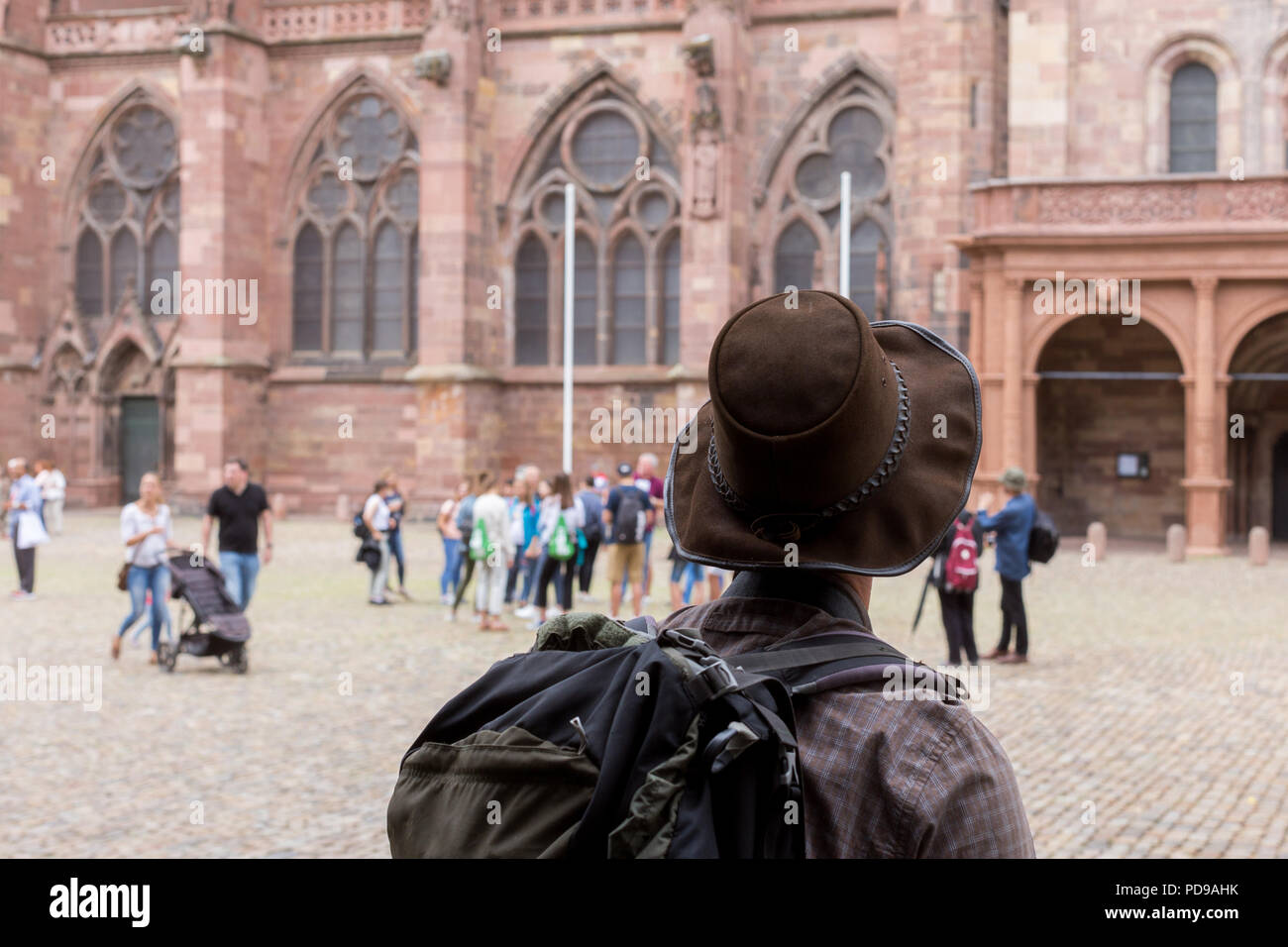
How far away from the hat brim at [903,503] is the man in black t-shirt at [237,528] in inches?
436

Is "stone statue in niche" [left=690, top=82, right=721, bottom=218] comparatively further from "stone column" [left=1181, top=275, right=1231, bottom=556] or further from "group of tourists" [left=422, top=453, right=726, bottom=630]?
"group of tourists" [left=422, top=453, right=726, bottom=630]

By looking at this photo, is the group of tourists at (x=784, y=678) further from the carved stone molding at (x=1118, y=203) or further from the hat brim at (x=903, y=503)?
the carved stone molding at (x=1118, y=203)

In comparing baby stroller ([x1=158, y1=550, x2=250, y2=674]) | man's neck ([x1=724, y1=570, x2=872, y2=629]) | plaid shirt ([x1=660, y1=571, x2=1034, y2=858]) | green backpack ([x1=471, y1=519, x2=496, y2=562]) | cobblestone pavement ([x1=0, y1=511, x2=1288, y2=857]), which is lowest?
cobblestone pavement ([x1=0, y1=511, x2=1288, y2=857])

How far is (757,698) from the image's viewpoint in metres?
1.63

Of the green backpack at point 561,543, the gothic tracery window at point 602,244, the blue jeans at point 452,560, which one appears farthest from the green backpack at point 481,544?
the gothic tracery window at point 602,244

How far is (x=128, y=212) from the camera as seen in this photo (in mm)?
34125

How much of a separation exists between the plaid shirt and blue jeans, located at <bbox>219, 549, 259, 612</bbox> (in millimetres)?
11491

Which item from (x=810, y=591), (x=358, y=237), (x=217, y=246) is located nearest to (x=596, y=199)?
(x=358, y=237)

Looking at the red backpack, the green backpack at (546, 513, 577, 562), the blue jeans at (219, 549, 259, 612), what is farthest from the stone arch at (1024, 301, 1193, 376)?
the blue jeans at (219, 549, 259, 612)

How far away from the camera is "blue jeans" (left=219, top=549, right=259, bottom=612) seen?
1259cm

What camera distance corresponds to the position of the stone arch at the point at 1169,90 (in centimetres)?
2589

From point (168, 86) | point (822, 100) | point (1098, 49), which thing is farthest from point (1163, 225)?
point (168, 86)
